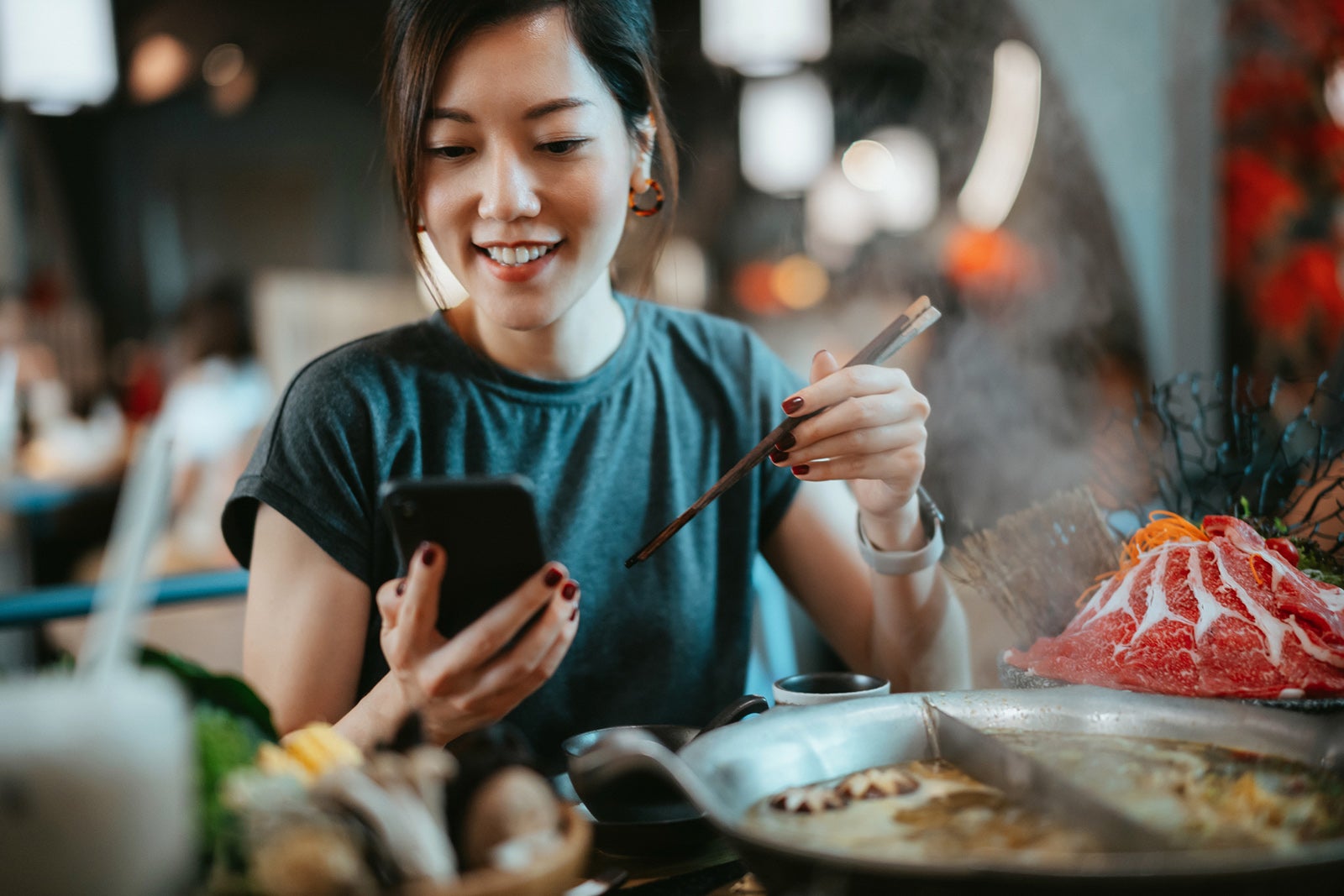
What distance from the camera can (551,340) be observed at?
5.68 feet

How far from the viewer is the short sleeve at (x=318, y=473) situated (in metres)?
1.47

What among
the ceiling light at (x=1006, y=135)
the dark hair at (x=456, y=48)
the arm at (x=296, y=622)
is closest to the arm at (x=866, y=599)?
the dark hair at (x=456, y=48)

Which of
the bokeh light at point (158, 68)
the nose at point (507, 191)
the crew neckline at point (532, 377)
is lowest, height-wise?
the crew neckline at point (532, 377)

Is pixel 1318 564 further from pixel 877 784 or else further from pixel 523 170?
pixel 523 170

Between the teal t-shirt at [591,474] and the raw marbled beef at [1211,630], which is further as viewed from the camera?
the teal t-shirt at [591,474]

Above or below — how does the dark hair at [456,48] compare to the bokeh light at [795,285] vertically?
below

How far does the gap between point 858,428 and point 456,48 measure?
767mm

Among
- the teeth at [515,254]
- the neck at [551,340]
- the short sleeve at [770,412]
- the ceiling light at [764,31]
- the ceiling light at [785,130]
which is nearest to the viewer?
the teeth at [515,254]

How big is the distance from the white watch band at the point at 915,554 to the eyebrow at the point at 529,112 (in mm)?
739

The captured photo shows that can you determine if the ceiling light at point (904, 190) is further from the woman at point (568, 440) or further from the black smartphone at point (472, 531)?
the black smartphone at point (472, 531)

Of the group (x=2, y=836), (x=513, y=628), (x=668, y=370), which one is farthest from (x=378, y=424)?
(x=2, y=836)

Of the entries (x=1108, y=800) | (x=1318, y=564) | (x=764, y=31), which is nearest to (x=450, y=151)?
(x=1108, y=800)

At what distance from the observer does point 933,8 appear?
424cm

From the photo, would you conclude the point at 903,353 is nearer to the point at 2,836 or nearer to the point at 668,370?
the point at 668,370
